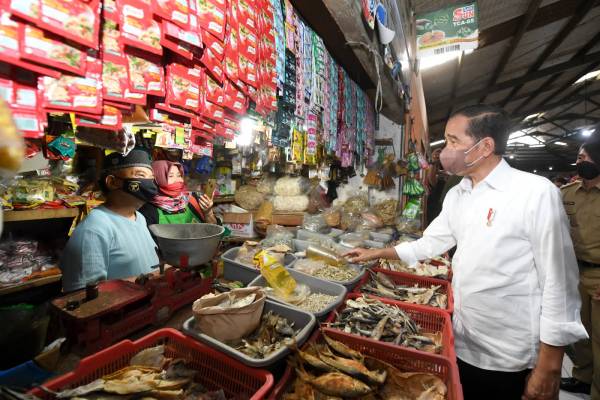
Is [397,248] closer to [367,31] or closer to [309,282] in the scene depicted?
[309,282]

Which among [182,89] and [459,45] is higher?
[459,45]

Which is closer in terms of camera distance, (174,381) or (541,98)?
(174,381)

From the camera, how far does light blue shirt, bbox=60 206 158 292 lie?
205cm

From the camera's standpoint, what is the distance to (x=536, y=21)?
18.3 feet

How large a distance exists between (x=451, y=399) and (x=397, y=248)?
134 cm

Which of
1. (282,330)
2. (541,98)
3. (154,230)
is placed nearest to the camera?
(282,330)

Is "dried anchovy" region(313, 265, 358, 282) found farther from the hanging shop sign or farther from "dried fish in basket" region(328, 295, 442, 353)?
the hanging shop sign

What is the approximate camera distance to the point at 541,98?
486 inches

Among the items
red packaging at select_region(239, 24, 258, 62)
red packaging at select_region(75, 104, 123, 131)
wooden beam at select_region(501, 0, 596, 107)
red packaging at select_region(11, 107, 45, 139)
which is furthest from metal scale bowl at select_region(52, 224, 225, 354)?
wooden beam at select_region(501, 0, 596, 107)

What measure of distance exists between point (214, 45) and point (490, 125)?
66.0 inches

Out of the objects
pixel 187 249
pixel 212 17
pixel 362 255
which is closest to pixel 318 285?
pixel 362 255

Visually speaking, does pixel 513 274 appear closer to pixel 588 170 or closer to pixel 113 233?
pixel 588 170

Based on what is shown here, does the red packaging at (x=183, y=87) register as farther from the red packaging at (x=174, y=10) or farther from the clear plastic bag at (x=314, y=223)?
the clear plastic bag at (x=314, y=223)

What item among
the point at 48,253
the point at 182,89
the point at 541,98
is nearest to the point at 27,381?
the point at 182,89
